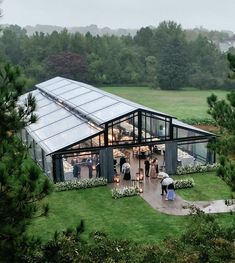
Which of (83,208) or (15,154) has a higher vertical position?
(15,154)

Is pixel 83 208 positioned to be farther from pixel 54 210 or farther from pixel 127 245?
pixel 127 245

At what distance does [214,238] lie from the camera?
12.0 metres

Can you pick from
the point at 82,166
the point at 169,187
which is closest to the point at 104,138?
the point at 82,166

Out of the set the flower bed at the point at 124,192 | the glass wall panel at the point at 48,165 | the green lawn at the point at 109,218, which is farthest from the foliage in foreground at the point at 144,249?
the glass wall panel at the point at 48,165

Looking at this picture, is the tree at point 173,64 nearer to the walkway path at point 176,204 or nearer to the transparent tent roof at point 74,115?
the transparent tent roof at point 74,115

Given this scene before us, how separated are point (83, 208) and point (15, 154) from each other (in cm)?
1031

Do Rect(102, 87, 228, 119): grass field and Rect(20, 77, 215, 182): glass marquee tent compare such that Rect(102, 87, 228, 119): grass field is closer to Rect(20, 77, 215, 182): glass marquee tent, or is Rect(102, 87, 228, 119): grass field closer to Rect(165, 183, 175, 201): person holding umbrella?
Rect(20, 77, 215, 182): glass marquee tent

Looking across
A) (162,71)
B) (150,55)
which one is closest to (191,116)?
(162,71)

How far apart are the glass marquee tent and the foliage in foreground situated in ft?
35.8

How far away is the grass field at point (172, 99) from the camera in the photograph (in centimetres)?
5252

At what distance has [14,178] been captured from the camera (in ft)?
30.6

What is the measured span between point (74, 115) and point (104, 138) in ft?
17.2

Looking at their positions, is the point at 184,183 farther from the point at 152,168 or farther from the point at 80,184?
the point at 80,184

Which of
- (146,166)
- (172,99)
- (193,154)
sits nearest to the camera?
(146,166)
